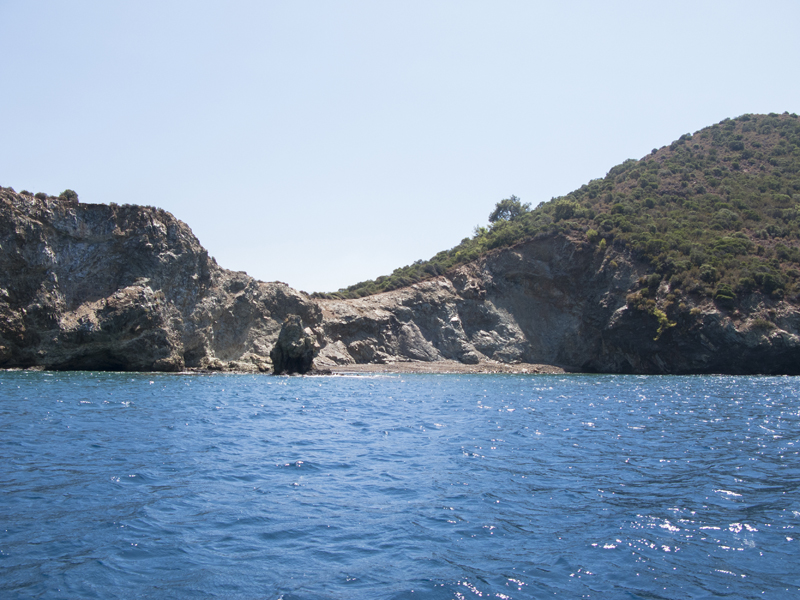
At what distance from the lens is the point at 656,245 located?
71.2 meters

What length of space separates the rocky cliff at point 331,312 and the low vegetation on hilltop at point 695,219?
2.39m

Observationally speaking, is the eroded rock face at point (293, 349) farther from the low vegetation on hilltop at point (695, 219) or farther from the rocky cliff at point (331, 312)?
the low vegetation on hilltop at point (695, 219)

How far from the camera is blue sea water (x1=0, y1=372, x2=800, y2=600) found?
723 centimetres

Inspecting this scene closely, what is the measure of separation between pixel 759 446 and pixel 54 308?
5222 cm

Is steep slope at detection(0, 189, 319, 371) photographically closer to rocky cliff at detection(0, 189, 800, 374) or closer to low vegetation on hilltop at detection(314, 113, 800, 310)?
rocky cliff at detection(0, 189, 800, 374)

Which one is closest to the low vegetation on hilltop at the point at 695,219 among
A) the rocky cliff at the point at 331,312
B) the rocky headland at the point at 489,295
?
the rocky headland at the point at 489,295

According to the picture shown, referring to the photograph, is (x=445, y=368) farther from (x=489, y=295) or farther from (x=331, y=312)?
(x=331, y=312)

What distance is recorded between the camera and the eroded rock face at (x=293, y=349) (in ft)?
185

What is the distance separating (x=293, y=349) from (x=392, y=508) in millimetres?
47503

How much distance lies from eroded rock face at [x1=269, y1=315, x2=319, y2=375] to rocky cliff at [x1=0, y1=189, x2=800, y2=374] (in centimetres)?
509

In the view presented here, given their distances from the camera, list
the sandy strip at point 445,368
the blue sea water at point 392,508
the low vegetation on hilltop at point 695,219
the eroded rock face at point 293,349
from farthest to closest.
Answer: the sandy strip at point 445,368 → the low vegetation on hilltop at point 695,219 → the eroded rock face at point 293,349 → the blue sea water at point 392,508

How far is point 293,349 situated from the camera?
5666 cm

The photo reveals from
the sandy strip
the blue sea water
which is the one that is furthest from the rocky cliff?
the blue sea water

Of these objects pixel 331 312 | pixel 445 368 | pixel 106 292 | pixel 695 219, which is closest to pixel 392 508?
pixel 106 292
